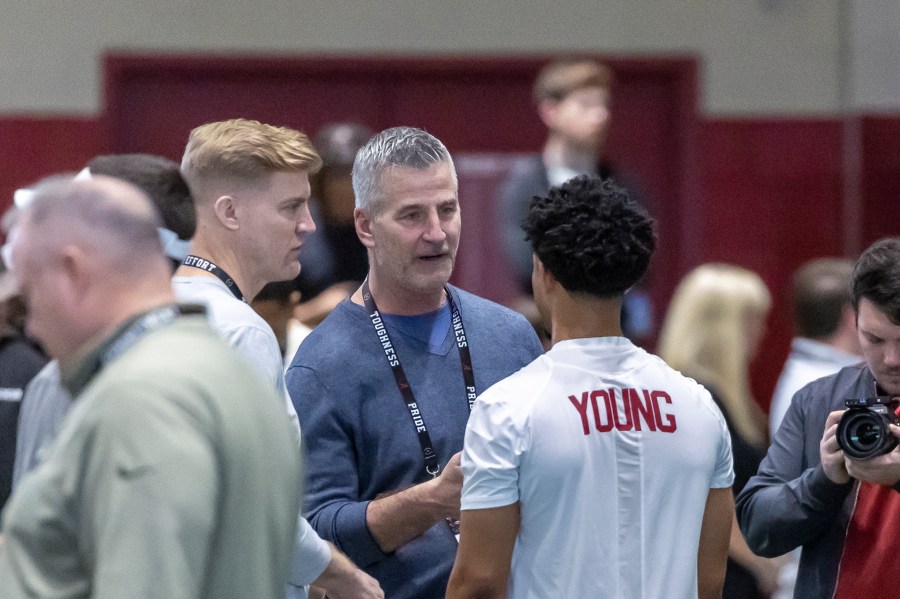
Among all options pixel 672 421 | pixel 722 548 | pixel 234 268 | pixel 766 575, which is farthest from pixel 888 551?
pixel 766 575

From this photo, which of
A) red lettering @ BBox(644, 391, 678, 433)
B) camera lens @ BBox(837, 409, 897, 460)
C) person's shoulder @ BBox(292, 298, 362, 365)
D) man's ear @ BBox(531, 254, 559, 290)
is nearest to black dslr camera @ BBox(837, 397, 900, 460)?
camera lens @ BBox(837, 409, 897, 460)

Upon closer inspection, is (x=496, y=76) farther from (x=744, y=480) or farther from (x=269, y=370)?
(x=269, y=370)

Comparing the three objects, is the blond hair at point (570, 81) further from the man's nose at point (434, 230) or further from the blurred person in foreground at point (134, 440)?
the blurred person in foreground at point (134, 440)

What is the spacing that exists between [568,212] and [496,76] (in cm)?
447

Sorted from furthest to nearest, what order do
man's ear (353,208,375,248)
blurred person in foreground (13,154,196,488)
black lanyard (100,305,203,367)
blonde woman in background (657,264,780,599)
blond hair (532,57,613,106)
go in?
blond hair (532,57,613,106) → blonde woman in background (657,264,780,599) → man's ear (353,208,375,248) → blurred person in foreground (13,154,196,488) → black lanyard (100,305,203,367)

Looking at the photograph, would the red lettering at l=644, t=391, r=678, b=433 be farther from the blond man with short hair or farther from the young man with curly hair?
the blond man with short hair

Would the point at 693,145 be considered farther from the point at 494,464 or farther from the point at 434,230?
the point at 494,464

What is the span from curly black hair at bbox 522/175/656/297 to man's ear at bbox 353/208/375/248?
1.95 ft

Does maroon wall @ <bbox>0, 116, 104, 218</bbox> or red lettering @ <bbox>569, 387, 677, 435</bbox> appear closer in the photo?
red lettering @ <bbox>569, 387, 677, 435</bbox>

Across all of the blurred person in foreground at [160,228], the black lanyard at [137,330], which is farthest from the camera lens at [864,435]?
the black lanyard at [137,330]

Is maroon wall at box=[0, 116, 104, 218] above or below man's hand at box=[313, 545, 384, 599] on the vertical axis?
above

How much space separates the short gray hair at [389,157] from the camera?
3.27 m

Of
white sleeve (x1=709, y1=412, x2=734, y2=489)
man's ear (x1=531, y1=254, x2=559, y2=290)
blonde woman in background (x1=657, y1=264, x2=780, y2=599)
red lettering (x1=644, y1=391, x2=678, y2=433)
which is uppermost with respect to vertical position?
man's ear (x1=531, y1=254, x2=559, y2=290)

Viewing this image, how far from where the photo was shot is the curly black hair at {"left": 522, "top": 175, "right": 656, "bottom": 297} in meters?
2.72
